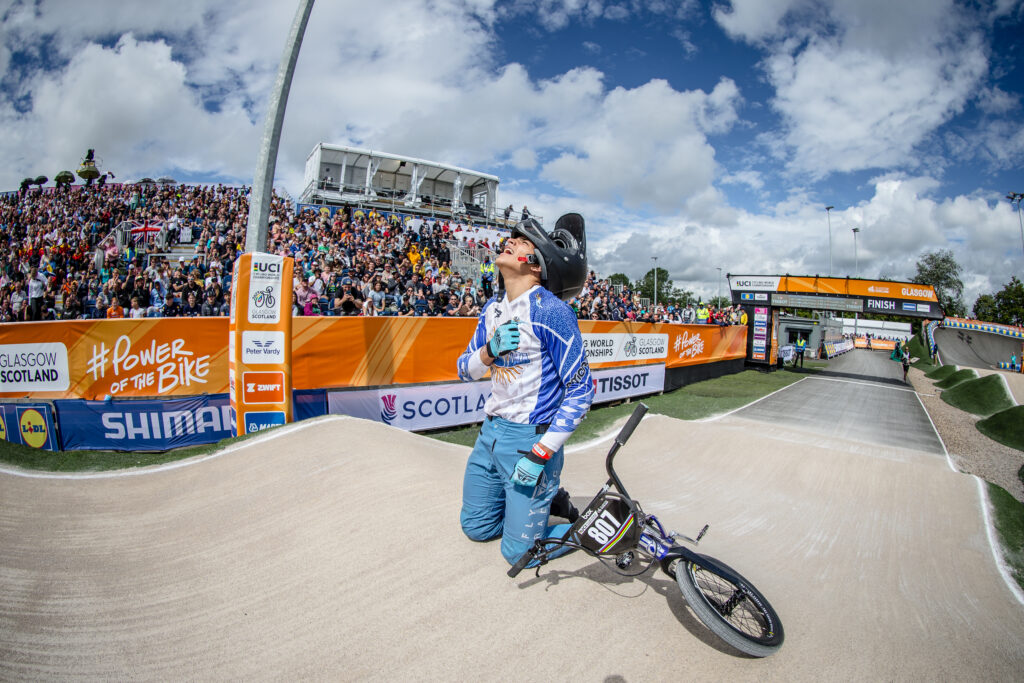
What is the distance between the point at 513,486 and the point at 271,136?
5.96 m

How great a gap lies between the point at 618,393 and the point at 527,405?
34.8ft

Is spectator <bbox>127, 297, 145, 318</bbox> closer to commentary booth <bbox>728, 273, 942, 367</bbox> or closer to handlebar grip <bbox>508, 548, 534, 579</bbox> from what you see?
handlebar grip <bbox>508, 548, 534, 579</bbox>

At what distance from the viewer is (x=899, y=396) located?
1919 cm

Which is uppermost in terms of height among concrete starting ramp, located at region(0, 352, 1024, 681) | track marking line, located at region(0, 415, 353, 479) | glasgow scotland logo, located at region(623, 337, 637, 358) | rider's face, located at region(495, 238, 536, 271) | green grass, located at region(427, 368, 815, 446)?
rider's face, located at region(495, 238, 536, 271)

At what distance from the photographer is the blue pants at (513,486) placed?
291 centimetres

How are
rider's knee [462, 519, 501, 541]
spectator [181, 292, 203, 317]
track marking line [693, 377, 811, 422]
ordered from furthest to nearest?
1. track marking line [693, 377, 811, 422]
2. spectator [181, 292, 203, 317]
3. rider's knee [462, 519, 501, 541]

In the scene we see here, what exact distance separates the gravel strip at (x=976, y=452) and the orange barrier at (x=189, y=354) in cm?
946

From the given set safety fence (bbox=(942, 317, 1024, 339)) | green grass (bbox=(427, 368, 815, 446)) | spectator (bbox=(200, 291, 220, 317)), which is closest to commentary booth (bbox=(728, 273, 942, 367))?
green grass (bbox=(427, 368, 815, 446))

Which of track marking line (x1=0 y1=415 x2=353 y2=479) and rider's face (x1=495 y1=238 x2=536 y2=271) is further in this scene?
track marking line (x1=0 y1=415 x2=353 y2=479)

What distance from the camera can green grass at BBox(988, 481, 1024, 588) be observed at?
418cm

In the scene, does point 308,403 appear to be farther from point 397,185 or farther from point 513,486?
point 397,185

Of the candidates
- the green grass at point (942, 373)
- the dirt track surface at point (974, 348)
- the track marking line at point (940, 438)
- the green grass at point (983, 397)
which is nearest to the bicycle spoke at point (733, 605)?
the track marking line at point (940, 438)

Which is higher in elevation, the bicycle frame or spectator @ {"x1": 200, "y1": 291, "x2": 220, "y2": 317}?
spectator @ {"x1": 200, "y1": 291, "x2": 220, "y2": 317}

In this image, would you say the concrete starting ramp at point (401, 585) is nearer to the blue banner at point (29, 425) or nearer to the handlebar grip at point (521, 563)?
the handlebar grip at point (521, 563)
